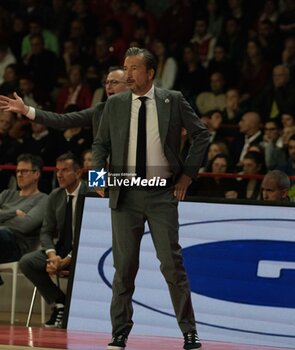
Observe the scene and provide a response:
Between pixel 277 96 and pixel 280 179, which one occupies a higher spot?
pixel 277 96

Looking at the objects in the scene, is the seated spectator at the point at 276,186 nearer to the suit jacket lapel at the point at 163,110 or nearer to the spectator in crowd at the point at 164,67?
the suit jacket lapel at the point at 163,110

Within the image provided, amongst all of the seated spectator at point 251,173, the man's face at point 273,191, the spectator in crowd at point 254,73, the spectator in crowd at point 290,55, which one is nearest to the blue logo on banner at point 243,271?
the man's face at point 273,191

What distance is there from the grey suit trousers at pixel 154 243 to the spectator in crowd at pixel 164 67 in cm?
756

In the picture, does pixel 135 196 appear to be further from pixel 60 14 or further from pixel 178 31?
pixel 60 14

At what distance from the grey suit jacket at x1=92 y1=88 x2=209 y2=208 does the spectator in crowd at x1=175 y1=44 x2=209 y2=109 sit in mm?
7026

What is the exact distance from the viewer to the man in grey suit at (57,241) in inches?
362

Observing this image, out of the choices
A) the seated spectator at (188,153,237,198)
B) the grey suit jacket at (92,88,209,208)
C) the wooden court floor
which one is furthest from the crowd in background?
the grey suit jacket at (92,88,209,208)

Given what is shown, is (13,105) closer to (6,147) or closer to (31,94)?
(6,147)

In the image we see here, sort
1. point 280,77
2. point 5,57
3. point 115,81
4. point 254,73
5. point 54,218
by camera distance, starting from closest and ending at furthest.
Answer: point 115,81, point 54,218, point 280,77, point 254,73, point 5,57

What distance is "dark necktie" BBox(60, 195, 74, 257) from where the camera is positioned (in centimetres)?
941

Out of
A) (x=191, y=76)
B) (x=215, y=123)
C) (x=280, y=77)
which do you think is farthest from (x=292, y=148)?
(x=191, y=76)

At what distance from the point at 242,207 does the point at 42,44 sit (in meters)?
7.84

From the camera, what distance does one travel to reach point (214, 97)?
13078 mm

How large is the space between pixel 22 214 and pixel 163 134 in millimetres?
3817
